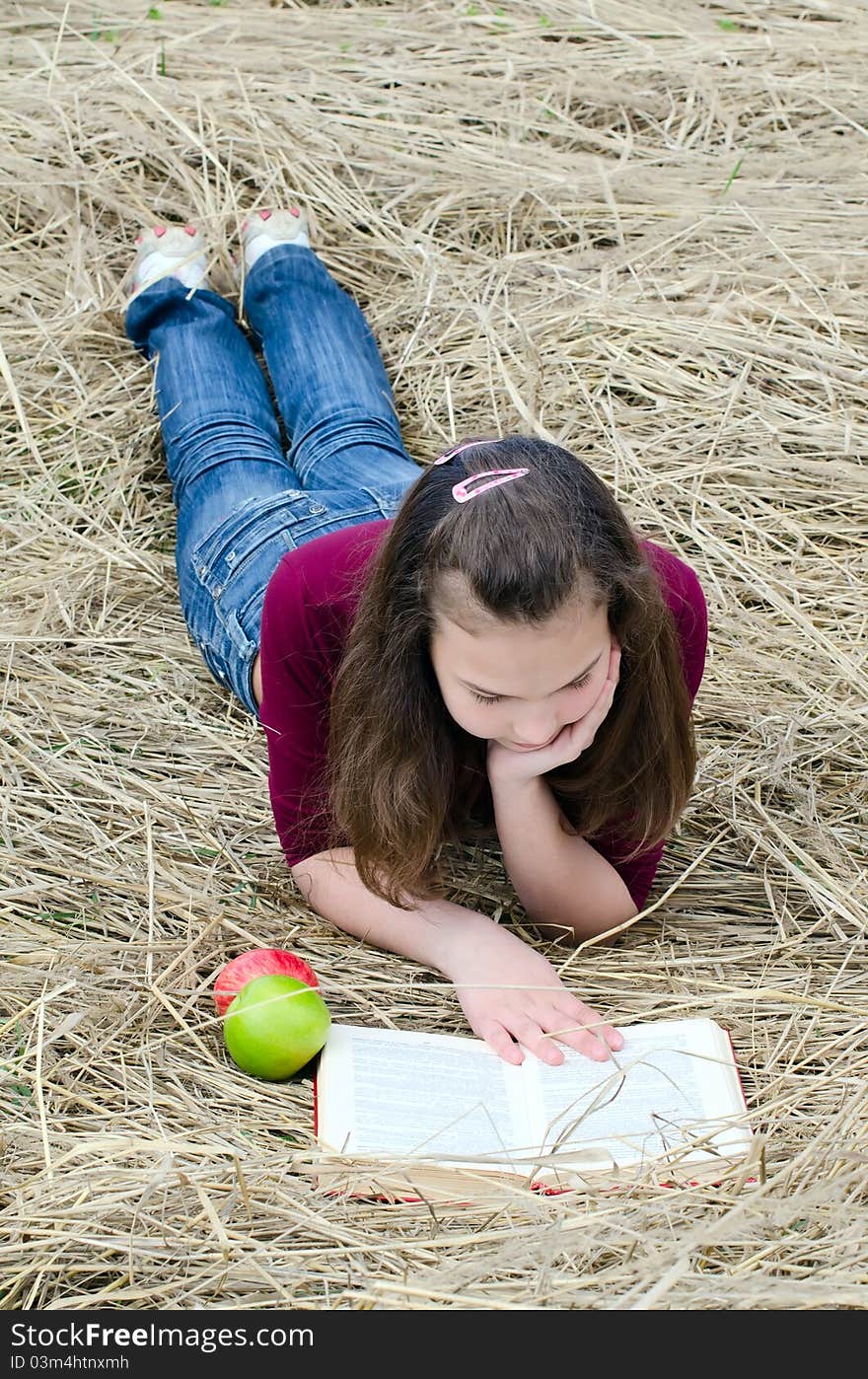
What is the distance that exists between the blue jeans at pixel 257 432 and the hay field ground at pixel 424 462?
19 cm

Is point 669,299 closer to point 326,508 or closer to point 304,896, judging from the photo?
point 326,508

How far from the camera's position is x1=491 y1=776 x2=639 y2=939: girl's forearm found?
244 centimetres

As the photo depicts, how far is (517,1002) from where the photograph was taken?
2404mm

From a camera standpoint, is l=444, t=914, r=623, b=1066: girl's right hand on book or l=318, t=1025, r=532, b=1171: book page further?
l=444, t=914, r=623, b=1066: girl's right hand on book

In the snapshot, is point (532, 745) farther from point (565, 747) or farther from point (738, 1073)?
point (738, 1073)

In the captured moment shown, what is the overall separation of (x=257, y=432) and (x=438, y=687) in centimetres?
143

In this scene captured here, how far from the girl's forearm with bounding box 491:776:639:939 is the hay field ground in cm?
8

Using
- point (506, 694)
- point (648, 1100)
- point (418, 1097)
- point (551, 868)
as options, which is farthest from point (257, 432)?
point (648, 1100)

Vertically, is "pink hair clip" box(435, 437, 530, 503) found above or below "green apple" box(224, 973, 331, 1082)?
above

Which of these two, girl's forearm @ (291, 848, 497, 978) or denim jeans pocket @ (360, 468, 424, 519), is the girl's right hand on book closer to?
girl's forearm @ (291, 848, 497, 978)

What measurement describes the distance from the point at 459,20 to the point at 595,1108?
163 inches

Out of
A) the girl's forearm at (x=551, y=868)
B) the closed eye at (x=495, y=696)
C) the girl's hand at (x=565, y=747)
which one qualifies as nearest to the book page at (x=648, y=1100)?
the girl's forearm at (x=551, y=868)

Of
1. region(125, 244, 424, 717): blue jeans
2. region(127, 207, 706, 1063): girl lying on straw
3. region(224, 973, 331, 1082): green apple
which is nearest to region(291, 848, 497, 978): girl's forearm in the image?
region(127, 207, 706, 1063): girl lying on straw
